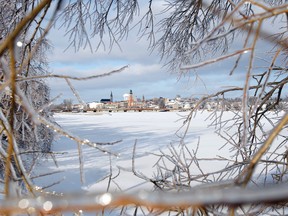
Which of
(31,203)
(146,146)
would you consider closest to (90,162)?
(146,146)

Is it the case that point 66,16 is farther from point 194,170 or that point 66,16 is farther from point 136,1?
point 194,170

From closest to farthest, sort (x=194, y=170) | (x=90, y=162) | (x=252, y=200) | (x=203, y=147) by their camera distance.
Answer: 1. (x=252, y=200)
2. (x=194, y=170)
3. (x=90, y=162)
4. (x=203, y=147)

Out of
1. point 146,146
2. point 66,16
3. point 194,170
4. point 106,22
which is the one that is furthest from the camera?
point 146,146

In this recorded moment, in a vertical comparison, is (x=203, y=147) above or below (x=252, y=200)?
below

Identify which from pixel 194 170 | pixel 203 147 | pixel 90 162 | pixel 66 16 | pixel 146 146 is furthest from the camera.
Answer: pixel 146 146

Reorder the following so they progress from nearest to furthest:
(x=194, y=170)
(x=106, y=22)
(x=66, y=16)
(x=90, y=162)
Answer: (x=66, y=16) → (x=106, y=22) → (x=194, y=170) → (x=90, y=162)

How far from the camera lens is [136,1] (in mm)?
3822

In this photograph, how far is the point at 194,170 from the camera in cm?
1025

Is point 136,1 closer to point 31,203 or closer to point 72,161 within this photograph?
point 31,203

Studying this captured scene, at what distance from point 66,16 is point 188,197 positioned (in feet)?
11.0

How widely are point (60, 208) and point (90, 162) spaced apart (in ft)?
41.4

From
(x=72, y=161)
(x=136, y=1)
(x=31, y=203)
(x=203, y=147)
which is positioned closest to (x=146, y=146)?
(x=203, y=147)

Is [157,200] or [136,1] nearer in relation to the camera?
[157,200]

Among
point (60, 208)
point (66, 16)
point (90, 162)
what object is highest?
point (66, 16)
